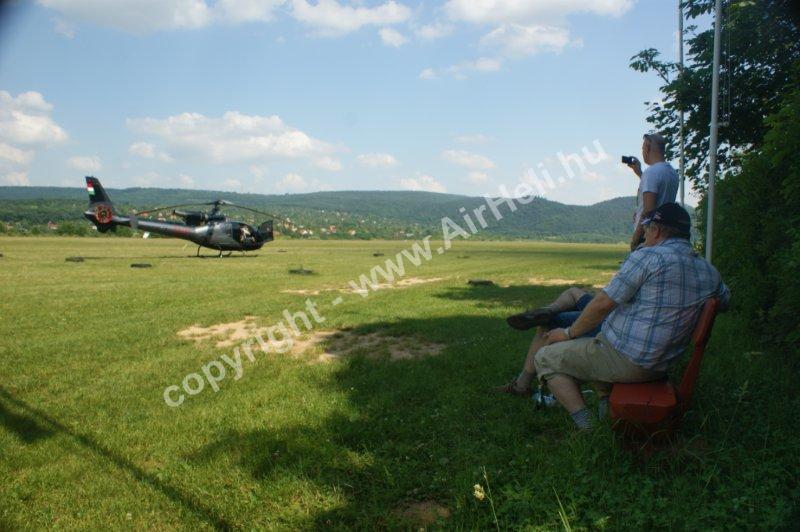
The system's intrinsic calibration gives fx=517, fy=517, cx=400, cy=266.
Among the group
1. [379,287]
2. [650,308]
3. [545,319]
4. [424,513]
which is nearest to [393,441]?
[424,513]

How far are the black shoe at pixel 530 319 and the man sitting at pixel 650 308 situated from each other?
727 millimetres

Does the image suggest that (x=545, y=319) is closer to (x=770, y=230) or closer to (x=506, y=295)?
(x=770, y=230)

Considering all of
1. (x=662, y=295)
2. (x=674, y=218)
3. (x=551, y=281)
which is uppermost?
(x=674, y=218)

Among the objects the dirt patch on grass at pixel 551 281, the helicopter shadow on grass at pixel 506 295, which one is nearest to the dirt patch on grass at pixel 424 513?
the helicopter shadow on grass at pixel 506 295

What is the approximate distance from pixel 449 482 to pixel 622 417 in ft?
3.94

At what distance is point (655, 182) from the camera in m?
5.13

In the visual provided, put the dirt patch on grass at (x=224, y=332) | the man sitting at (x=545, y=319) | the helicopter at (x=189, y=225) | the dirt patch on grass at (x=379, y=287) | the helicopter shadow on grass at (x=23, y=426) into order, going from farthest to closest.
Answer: the helicopter at (x=189, y=225) → the dirt patch on grass at (x=379, y=287) → the dirt patch on grass at (x=224, y=332) → the man sitting at (x=545, y=319) → the helicopter shadow on grass at (x=23, y=426)

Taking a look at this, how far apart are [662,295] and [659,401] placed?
68 cm

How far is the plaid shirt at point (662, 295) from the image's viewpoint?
3.38m

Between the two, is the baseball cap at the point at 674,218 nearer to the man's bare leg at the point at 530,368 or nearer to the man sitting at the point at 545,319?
the man sitting at the point at 545,319

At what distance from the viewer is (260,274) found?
1852 centimetres

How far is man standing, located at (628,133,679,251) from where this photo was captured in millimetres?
5125

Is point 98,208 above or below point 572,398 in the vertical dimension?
above

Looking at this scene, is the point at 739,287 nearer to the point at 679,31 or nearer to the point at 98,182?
the point at 679,31
